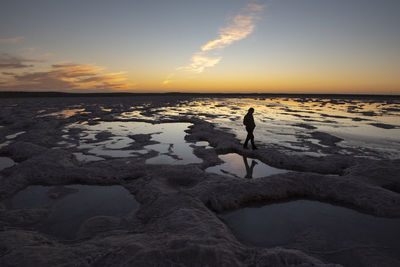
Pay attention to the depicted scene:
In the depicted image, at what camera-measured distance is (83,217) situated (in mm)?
4809

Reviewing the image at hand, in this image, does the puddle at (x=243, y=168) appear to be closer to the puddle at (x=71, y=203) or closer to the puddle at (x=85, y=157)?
the puddle at (x=71, y=203)

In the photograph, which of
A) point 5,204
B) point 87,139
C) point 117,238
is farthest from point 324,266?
point 87,139

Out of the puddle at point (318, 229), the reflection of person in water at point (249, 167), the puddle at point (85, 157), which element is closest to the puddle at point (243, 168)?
the reflection of person in water at point (249, 167)

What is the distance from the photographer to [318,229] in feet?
14.4

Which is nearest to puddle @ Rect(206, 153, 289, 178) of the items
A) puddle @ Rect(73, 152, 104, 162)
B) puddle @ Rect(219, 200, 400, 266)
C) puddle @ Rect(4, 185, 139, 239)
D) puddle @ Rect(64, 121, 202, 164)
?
puddle @ Rect(64, 121, 202, 164)

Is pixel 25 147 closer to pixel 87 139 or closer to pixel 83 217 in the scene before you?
pixel 87 139

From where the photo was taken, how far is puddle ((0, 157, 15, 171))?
8094 millimetres

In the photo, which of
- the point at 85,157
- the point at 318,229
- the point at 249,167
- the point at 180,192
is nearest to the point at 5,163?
the point at 85,157

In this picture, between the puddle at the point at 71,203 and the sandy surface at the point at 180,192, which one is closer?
the sandy surface at the point at 180,192

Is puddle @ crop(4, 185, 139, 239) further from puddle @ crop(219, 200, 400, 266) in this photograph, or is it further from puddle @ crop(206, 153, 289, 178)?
puddle @ crop(206, 153, 289, 178)

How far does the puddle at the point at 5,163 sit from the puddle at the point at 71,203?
2990mm

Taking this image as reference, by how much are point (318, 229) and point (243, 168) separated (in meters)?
4.01

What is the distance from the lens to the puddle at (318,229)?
12.5 ft

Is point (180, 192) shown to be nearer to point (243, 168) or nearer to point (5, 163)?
point (243, 168)
